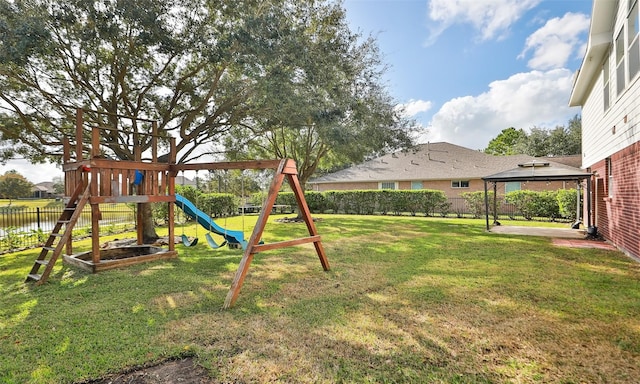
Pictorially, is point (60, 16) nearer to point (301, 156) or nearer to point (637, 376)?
point (637, 376)

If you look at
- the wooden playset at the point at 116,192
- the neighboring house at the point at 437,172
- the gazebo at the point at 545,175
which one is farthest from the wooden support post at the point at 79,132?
the neighboring house at the point at 437,172

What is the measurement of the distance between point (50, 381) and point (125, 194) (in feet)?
14.8

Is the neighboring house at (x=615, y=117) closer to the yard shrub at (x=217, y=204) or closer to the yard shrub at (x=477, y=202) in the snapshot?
the yard shrub at (x=477, y=202)

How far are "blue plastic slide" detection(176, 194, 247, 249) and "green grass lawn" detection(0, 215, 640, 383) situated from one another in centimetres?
59

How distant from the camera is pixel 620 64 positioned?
6.78 m

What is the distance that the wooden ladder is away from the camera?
499 centimetres

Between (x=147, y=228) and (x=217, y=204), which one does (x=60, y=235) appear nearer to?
(x=147, y=228)

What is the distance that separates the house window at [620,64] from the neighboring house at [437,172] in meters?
13.0

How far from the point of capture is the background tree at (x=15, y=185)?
19752mm

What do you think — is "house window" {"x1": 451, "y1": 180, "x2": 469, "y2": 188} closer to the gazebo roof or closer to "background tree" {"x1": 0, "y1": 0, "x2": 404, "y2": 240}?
the gazebo roof

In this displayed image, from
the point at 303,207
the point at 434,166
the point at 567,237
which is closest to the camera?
the point at 303,207

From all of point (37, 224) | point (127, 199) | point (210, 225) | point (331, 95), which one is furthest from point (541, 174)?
point (37, 224)

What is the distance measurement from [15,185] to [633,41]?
3102 cm

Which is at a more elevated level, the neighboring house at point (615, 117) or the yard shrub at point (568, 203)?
the neighboring house at point (615, 117)
